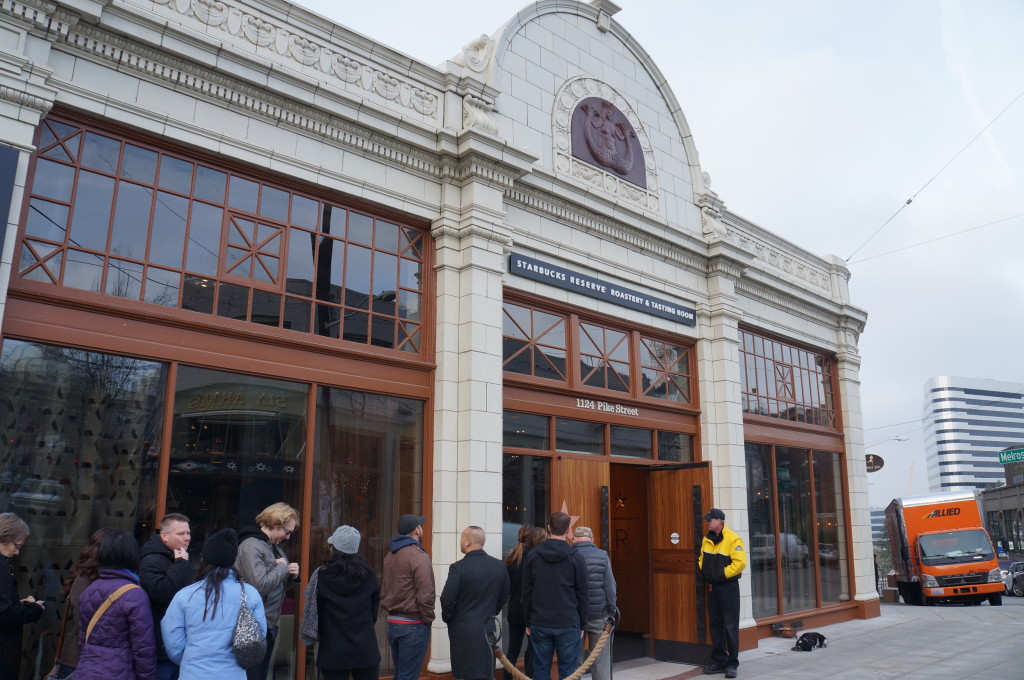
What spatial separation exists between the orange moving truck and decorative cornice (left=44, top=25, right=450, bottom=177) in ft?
56.5

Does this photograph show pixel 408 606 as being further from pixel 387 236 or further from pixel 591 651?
pixel 387 236

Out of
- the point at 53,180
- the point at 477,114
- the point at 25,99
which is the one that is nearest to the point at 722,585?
the point at 477,114

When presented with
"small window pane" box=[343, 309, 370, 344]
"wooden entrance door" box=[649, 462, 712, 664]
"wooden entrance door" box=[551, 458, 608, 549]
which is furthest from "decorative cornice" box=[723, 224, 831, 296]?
"small window pane" box=[343, 309, 370, 344]

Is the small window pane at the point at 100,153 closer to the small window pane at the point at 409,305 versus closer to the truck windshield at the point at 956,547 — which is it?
the small window pane at the point at 409,305

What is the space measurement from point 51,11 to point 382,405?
4840mm

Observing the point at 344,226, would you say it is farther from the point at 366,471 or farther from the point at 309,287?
the point at 366,471

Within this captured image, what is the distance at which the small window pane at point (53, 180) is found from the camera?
675 cm

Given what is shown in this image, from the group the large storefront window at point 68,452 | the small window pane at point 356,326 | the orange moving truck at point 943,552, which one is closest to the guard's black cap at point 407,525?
the large storefront window at point 68,452

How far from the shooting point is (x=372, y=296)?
8773mm

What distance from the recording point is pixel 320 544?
778cm

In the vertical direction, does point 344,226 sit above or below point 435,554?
above

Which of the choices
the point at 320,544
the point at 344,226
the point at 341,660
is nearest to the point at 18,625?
the point at 341,660

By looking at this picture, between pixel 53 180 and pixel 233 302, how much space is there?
6.12 feet

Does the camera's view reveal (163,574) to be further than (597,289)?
No
